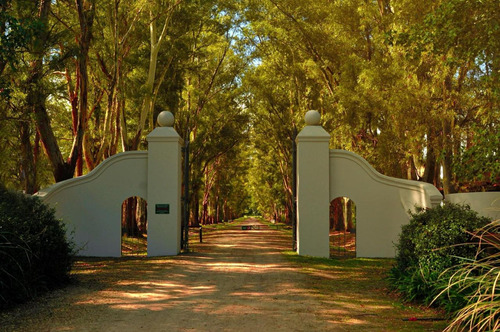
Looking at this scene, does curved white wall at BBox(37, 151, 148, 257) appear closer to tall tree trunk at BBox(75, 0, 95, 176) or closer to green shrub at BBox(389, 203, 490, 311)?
tall tree trunk at BBox(75, 0, 95, 176)

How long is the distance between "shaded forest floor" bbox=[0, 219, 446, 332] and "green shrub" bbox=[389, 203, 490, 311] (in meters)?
0.42

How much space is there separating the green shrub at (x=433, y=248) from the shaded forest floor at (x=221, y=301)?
0.42 metres

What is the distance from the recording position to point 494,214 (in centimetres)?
1445

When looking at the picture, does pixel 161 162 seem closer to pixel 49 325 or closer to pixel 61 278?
pixel 61 278

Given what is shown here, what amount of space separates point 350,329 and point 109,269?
832 centimetres

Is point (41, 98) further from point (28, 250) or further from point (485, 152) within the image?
point (485, 152)

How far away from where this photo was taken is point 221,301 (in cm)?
891

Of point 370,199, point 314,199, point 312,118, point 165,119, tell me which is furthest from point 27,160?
point 370,199

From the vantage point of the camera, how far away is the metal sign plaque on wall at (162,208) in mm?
16469

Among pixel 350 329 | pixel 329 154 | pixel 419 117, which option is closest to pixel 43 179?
pixel 329 154

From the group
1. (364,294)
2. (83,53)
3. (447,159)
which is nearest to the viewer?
(364,294)

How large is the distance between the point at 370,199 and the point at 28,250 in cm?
1134

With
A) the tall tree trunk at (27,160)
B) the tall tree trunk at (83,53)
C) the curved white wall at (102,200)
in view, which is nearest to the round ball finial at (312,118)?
the curved white wall at (102,200)

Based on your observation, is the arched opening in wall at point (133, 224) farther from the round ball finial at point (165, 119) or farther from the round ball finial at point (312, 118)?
the round ball finial at point (312, 118)
